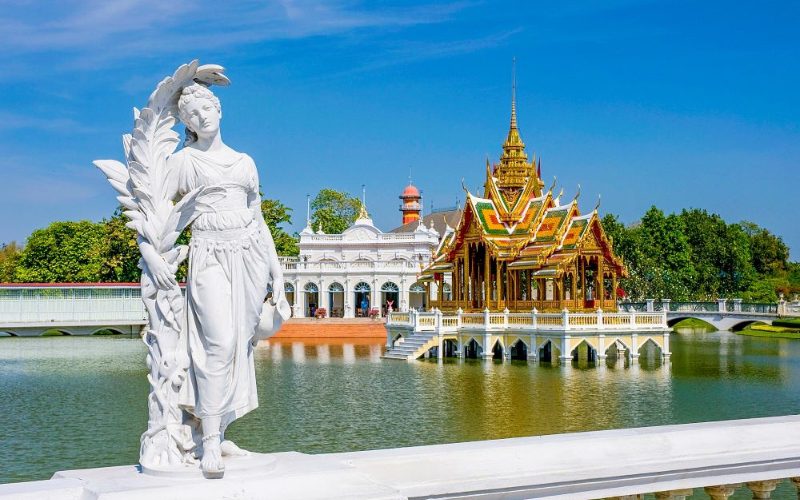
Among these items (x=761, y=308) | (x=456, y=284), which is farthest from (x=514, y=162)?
(x=761, y=308)

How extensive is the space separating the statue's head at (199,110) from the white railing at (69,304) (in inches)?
1403

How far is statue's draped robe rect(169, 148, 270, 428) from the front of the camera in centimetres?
453

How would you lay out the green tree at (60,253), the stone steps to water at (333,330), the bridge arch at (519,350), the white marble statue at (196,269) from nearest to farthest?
the white marble statue at (196,269) < the bridge arch at (519,350) < the stone steps to water at (333,330) < the green tree at (60,253)

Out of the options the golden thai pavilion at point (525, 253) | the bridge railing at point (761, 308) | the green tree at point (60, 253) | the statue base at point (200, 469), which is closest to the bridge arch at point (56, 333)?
the green tree at point (60, 253)

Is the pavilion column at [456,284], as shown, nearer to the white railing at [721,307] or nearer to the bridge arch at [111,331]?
the white railing at [721,307]

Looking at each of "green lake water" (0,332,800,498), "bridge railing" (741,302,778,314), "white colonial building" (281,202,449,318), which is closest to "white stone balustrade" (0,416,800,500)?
"green lake water" (0,332,800,498)

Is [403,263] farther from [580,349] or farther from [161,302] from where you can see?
[161,302]

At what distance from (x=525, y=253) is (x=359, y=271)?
2208 cm

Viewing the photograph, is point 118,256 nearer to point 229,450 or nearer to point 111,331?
point 111,331

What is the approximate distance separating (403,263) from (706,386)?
98.4ft

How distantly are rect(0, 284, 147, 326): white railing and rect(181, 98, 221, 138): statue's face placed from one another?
35638 millimetres

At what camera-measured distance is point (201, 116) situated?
16.1 ft

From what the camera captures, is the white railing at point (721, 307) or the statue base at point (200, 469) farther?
the white railing at point (721, 307)

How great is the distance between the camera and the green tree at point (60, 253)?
5134 centimetres
